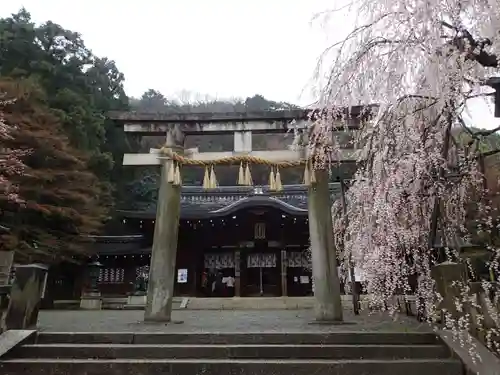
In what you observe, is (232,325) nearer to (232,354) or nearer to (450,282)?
(232,354)

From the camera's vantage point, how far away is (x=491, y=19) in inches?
158

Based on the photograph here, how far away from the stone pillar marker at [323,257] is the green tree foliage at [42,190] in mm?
9814

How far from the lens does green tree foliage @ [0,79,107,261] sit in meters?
14.8

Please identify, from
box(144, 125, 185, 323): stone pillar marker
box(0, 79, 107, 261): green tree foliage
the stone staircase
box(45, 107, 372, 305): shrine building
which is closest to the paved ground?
box(144, 125, 185, 323): stone pillar marker

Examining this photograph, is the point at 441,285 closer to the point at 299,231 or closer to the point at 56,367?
the point at 56,367

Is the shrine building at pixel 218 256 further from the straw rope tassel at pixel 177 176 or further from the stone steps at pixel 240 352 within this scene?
the stone steps at pixel 240 352

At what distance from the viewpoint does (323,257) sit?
26.3 ft

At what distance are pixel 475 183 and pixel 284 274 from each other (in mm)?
16212

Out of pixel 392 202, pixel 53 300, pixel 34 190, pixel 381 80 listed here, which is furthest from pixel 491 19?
pixel 53 300

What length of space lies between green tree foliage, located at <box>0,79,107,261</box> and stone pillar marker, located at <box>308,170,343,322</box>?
9.81 metres

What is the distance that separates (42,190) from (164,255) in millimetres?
9691

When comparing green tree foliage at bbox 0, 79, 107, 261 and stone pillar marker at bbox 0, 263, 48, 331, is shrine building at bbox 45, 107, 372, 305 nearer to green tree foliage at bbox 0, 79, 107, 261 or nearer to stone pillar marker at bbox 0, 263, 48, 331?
green tree foliage at bbox 0, 79, 107, 261

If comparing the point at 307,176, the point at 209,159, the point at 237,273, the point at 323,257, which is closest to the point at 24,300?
the point at 209,159

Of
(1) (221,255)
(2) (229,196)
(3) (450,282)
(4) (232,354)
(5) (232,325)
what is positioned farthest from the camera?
(2) (229,196)
